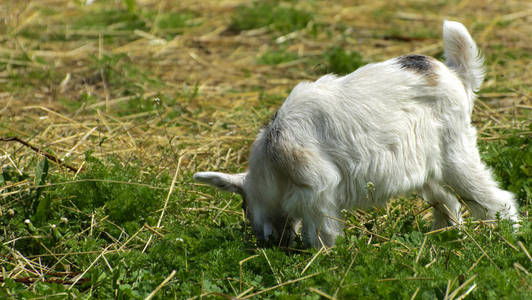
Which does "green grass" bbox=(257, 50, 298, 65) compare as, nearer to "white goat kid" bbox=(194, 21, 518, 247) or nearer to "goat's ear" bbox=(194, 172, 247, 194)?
"white goat kid" bbox=(194, 21, 518, 247)

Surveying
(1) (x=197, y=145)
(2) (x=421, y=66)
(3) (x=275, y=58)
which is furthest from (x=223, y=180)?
(3) (x=275, y=58)

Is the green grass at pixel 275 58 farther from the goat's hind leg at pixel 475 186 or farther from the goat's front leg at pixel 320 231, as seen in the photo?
the goat's front leg at pixel 320 231

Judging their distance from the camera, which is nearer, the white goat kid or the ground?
the ground

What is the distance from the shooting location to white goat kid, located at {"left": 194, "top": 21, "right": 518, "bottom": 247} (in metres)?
4.04

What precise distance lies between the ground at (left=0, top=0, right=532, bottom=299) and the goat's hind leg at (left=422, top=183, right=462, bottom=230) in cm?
15

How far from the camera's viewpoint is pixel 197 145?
20.7 ft

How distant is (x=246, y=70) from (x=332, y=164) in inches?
188

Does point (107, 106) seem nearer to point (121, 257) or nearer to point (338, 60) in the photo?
point (338, 60)

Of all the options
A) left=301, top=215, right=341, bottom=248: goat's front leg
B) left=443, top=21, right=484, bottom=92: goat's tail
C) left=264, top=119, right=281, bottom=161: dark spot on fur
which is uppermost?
left=443, top=21, right=484, bottom=92: goat's tail

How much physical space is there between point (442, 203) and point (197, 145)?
261cm

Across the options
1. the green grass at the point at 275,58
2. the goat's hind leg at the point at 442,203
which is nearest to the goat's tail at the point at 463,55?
the goat's hind leg at the point at 442,203

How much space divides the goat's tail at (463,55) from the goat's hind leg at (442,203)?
763 millimetres

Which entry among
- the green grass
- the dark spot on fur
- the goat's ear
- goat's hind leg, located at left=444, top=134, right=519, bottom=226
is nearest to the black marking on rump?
goat's hind leg, located at left=444, top=134, right=519, bottom=226

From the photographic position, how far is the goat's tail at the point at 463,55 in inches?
178
